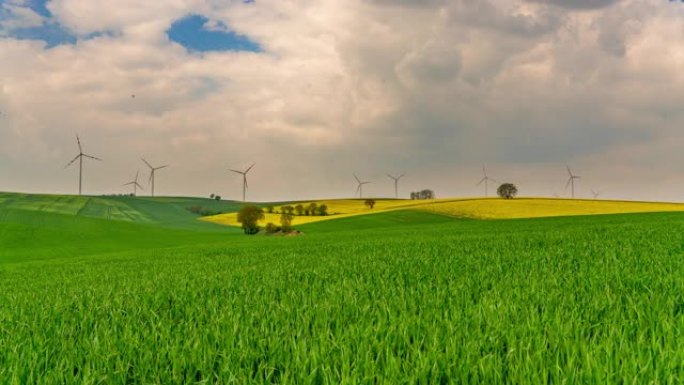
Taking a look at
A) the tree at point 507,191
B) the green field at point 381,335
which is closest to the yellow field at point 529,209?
the tree at point 507,191

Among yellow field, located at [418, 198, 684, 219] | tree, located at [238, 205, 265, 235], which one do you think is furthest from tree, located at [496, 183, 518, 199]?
tree, located at [238, 205, 265, 235]

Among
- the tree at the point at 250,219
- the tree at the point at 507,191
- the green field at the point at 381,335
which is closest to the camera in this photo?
the green field at the point at 381,335

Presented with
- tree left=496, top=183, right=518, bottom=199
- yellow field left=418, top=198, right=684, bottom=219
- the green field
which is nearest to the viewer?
the green field

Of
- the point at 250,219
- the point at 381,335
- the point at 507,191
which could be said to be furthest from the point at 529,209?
the point at 381,335

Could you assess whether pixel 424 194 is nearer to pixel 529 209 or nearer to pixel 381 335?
pixel 529 209

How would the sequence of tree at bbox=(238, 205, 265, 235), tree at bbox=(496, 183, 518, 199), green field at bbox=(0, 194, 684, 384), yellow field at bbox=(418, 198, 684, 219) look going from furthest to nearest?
tree at bbox=(496, 183, 518, 199), yellow field at bbox=(418, 198, 684, 219), tree at bbox=(238, 205, 265, 235), green field at bbox=(0, 194, 684, 384)

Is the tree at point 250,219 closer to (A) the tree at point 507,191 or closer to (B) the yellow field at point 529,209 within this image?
(B) the yellow field at point 529,209

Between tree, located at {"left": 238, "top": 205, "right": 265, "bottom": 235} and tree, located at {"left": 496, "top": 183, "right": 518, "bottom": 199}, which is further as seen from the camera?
tree, located at {"left": 496, "top": 183, "right": 518, "bottom": 199}

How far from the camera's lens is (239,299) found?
7262mm

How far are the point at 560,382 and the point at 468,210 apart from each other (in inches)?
3745

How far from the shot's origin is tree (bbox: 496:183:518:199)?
12419 centimetres

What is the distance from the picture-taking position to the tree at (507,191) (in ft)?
407

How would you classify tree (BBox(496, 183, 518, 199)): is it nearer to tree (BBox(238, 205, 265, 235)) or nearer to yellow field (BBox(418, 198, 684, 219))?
yellow field (BBox(418, 198, 684, 219))

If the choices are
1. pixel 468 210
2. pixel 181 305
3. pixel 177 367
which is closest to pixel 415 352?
pixel 177 367
